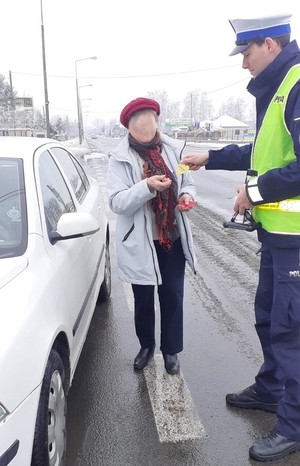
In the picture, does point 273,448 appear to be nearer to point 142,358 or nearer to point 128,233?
point 142,358

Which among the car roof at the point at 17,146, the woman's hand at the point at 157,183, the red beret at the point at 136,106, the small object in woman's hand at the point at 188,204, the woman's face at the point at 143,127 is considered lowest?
the small object in woman's hand at the point at 188,204

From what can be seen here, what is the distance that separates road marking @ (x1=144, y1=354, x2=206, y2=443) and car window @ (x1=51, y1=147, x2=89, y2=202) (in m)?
1.51

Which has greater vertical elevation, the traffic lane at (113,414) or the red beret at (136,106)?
the red beret at (136,106)

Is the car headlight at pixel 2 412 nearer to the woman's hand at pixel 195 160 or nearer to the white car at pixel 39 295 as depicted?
the white car at pixel 39 295

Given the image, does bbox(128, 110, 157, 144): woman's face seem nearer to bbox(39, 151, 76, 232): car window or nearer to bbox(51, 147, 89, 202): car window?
bbox(39, 151, 76, 232): car window

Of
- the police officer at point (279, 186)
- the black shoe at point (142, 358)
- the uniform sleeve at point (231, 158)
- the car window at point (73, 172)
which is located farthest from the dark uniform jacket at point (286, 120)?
the car window at point (73, 172)

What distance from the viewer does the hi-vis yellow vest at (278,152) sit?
2301 millimetres

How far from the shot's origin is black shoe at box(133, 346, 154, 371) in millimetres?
3508

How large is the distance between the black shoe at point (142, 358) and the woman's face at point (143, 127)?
1.55 metres

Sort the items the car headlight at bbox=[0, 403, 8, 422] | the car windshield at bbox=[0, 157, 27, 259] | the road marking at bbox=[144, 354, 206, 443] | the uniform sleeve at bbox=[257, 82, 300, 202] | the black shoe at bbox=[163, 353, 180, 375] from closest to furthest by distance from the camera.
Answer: the car headlight at bbox=[0, 403, 8, 422] → the uniform sleeve at bbox=[257, 82, 300, 202] → the car windshield at bbox=[0, 157, 27, 259] → the road marking at bbox=[144, 354, 206, 443] → the black shoe at bbox=[163, 353, 180, 375]

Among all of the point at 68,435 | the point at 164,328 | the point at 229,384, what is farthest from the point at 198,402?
the point at 68,435

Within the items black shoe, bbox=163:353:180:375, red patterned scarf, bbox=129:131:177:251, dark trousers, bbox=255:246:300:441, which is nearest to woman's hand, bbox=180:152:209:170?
red patterned scarf, bbox=129:131:177:251

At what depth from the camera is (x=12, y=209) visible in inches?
106

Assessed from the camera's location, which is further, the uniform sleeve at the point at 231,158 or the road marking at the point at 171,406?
the uniform sleeve at the point at 231,158
